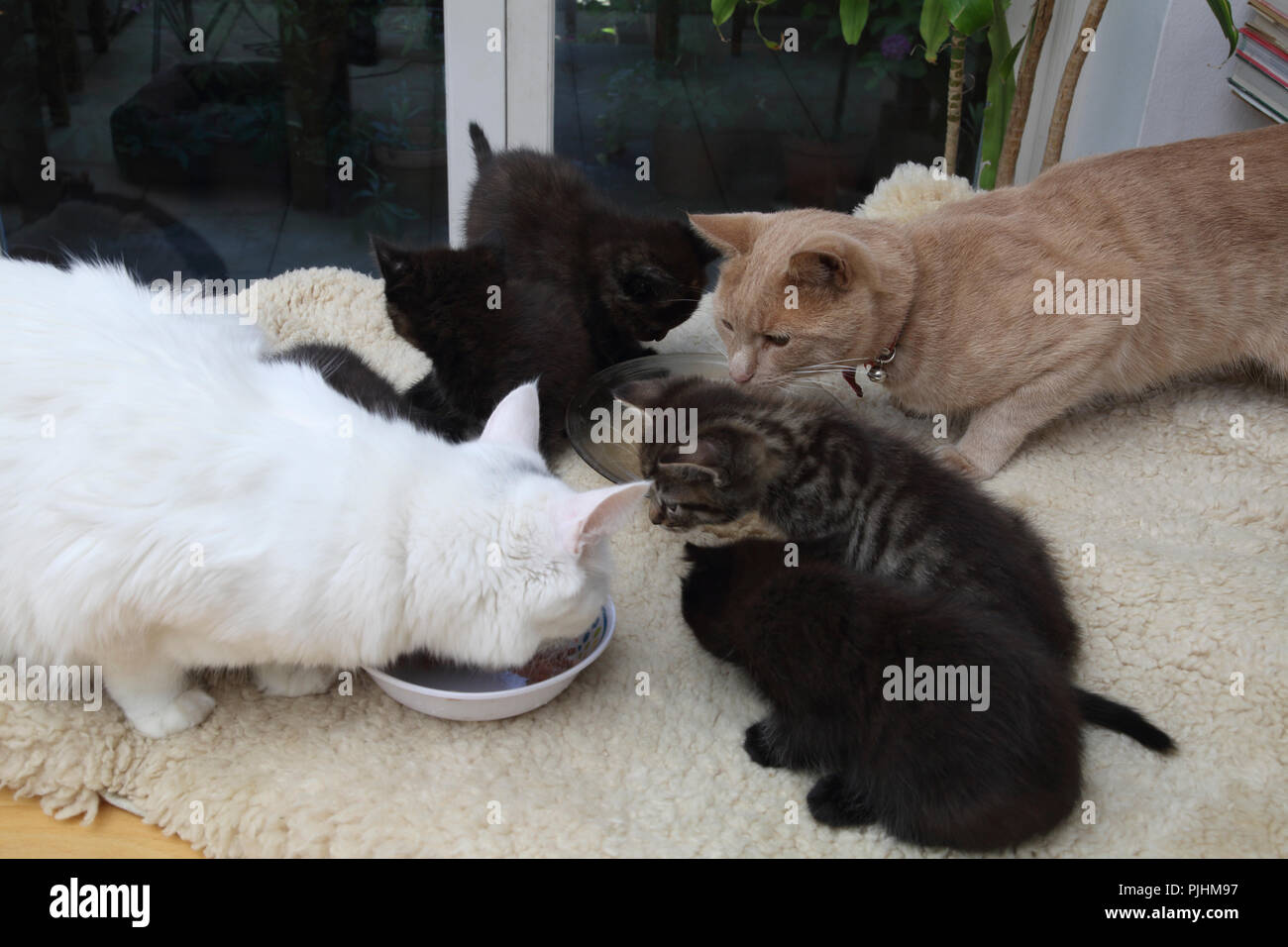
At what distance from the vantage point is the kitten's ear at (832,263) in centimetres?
196

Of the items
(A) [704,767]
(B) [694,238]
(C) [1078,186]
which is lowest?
(A) [704,767]

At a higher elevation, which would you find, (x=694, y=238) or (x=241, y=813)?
(x=694, y=238)

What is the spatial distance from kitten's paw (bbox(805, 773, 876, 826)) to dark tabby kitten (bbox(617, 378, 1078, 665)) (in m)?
0.36

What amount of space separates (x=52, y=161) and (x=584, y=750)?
8.76ft

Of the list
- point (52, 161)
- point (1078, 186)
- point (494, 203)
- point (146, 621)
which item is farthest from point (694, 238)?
point (52, 161)

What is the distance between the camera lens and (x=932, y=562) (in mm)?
1670

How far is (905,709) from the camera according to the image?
138 cm

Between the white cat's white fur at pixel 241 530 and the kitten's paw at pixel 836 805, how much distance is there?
415 millimetres

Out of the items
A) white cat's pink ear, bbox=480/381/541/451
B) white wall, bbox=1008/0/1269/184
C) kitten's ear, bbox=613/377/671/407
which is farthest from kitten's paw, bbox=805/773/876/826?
white wall, bbox=1008/0/1269/184

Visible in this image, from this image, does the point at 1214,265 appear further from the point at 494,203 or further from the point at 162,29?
the point at 162,29

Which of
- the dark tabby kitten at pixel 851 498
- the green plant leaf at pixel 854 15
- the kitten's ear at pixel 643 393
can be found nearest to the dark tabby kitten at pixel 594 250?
the kitten's ear at pixel 643 393

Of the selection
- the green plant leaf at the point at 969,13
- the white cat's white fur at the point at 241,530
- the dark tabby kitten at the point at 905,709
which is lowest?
the dark tabby kitten at the point at 905,709

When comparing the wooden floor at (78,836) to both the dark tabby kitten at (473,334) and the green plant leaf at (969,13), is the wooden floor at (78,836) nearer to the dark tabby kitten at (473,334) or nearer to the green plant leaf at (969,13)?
the dark tabby kitten at (473,334)

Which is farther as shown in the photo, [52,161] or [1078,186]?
[52,161]
